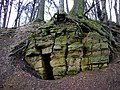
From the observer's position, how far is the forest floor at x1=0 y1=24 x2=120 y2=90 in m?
9.20

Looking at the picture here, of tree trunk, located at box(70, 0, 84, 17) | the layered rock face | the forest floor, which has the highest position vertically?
tree trunk, located at box(70, 0, 84, 17)

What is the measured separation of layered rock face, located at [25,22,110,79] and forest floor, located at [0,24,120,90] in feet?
1.71

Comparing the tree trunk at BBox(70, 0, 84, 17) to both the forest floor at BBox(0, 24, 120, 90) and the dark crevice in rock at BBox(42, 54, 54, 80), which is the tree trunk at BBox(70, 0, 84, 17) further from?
the forest floor at BBox(0, 24, 120, 90)

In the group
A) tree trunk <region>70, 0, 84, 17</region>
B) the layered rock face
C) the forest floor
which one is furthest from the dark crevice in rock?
tree trunk <region>70, 0, 84, 17</region>

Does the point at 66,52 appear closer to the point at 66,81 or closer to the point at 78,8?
the point at 66,81

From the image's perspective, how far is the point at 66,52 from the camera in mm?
10898

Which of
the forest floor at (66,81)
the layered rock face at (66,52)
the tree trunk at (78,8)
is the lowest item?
the forest floor at (66,81)

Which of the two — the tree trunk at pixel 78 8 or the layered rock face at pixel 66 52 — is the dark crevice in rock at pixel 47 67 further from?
the tree trunk at pixel 78 8

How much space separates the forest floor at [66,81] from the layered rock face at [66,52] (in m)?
0.52

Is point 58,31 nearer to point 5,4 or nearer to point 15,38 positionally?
point 15,38

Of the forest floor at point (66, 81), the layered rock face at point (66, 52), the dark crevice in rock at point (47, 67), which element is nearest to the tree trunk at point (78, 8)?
the layered rock face at point (66, 52)

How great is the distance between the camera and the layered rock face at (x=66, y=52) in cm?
1052

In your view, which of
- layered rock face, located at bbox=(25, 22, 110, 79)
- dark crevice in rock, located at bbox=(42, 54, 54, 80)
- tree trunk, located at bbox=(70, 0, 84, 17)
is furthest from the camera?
tree trunk, located at bbox=(70, 0, 84, 17)

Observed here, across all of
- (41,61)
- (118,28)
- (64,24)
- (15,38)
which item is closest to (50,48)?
(41,61)
